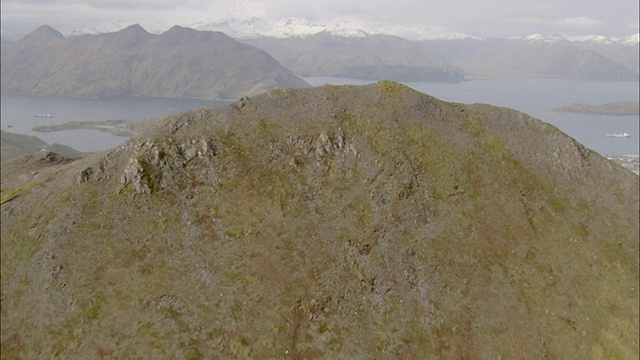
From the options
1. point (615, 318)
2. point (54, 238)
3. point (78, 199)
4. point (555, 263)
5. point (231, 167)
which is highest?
point (231, 167)

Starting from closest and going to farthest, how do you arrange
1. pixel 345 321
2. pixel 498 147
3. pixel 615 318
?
pixel 345 321 < pixel 615 318 < pixel 498 147

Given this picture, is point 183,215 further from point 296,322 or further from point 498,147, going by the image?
point 498,147

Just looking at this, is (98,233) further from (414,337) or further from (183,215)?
(414,337)

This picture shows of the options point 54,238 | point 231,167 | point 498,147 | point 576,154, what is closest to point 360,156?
point 231,167

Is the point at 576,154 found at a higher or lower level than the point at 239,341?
higher

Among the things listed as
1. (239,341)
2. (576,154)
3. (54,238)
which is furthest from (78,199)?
(576,154)

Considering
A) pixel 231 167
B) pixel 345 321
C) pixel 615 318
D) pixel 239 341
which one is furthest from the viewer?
pixel 231 167

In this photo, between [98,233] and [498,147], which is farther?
[498,147]
